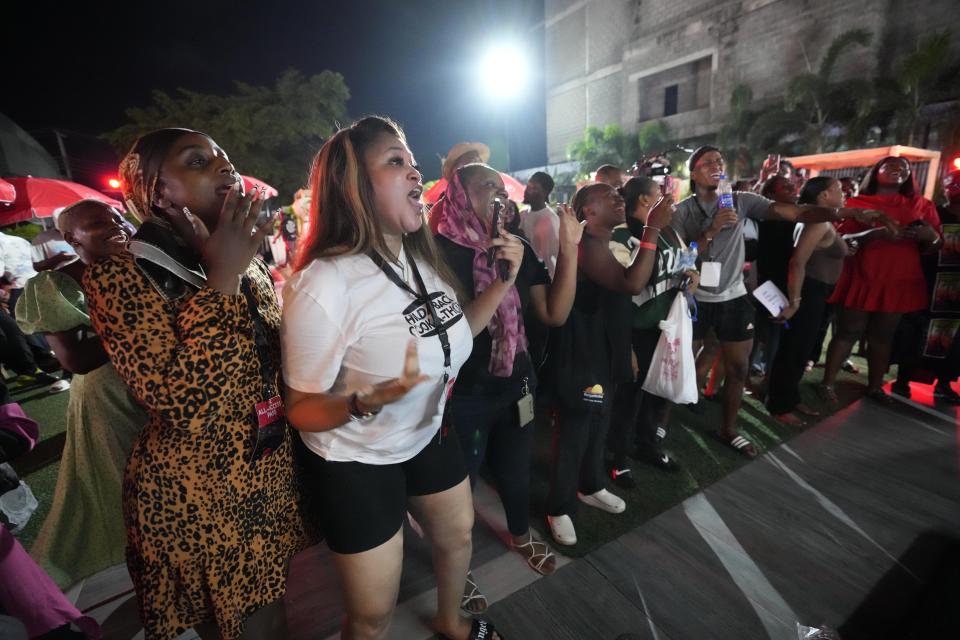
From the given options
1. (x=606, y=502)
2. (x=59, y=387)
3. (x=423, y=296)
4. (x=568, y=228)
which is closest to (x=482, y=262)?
(x=568, y=228)

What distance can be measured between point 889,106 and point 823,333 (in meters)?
20.7

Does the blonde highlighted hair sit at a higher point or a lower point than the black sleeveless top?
higher

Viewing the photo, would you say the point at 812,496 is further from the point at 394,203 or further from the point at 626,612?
the point at 394,203

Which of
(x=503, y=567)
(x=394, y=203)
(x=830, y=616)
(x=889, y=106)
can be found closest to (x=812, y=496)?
(x=830, y=616)

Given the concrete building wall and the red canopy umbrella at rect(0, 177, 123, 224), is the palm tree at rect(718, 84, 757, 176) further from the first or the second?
the red canopy umbrella at rect(0, 177, 123, 224)

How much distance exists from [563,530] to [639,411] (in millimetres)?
1222

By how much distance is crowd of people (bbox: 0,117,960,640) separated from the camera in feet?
3.91

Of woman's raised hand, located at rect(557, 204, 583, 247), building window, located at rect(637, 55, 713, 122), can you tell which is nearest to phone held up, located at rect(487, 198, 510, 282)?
woman's raised hand, located at rect(557, 204, 583, 247)

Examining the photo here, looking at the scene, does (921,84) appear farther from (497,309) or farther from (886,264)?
(497,309)

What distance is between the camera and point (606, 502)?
2.86m

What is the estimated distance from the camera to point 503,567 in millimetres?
2457

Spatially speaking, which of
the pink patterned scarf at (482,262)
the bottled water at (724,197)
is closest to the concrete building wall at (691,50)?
the bottled water at (724,197)

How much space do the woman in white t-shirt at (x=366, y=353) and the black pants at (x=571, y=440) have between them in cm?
107

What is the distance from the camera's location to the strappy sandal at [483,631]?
77.2 inches
